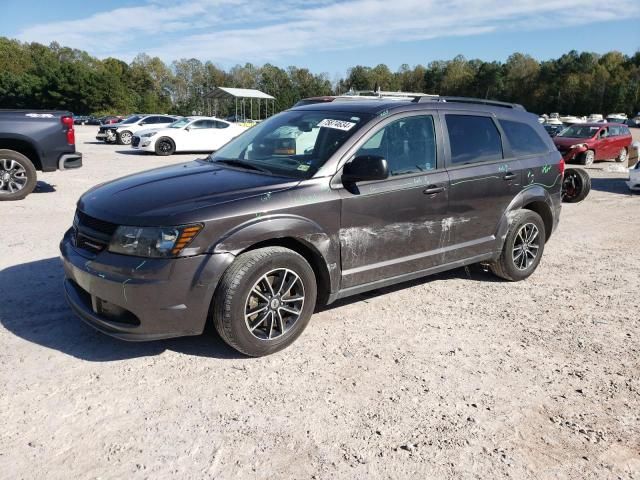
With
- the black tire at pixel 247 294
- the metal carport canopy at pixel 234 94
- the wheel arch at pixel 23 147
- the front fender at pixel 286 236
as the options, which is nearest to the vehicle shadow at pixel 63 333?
the black tire at pixel 247 294

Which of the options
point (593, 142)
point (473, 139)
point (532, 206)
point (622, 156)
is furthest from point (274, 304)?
point (622, 156)

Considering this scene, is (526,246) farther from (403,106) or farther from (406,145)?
(403,106)

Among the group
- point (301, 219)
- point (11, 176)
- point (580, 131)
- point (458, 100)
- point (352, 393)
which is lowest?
point (352, 393)

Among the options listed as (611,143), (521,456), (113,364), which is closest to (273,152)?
(113,364)

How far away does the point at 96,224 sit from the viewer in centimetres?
354

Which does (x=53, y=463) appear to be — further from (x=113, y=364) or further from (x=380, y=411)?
(x=380, y=411)

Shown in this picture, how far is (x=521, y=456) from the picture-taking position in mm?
2732

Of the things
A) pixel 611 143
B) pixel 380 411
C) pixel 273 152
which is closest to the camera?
pixel 380 411

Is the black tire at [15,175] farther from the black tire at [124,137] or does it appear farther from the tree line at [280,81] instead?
the tree line at [280,81]

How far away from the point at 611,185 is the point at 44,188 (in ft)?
45.7

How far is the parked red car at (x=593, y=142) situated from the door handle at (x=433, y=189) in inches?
621

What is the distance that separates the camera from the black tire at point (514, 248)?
5211mm

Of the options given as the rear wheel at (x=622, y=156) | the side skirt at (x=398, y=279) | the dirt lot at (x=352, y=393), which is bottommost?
the dirt lot at (x=352, y=393)

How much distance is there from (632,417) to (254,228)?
8.53 feet
